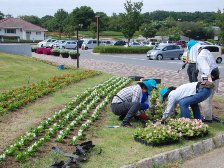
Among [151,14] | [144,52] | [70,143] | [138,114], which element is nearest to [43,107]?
→ [138,114]

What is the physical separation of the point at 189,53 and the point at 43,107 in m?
4.06

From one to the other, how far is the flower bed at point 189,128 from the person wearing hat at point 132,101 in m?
0.83

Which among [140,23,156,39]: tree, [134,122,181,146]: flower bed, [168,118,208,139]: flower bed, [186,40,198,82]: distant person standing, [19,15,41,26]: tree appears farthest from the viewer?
[19,15,41,26]: tree

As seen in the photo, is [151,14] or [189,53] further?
[151,14]

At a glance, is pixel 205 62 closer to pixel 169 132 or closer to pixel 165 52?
pixel 169 132

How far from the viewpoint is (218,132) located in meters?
7.50

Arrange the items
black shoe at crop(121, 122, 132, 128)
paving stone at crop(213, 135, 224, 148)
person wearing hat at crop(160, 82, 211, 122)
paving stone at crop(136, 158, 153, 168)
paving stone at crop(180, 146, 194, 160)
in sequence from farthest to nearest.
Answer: black shoe at crop(121, 122, 132, 128), person wearing hat at crop(160, 82, 211, 122), paving stone at crop(213, 135, 224, 148), paving stone at crop(180, 146, 194, 160), paving stone at crop(136, 158, 153, 168)

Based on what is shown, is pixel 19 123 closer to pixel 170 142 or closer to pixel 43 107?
pixel 43 107

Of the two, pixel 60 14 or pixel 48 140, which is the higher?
pixel 60 14

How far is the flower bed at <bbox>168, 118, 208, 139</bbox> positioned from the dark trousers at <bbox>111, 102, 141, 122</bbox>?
779mm

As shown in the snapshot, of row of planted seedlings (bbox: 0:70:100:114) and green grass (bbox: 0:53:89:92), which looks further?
green grass (bbox: 0:53:89:92)

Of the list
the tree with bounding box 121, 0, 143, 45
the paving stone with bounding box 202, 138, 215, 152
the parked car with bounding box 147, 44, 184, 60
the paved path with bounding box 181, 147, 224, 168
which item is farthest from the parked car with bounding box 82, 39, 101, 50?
the paved path with bounding box 181, 147, 224, 168

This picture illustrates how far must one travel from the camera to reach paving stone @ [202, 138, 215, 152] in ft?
22.3

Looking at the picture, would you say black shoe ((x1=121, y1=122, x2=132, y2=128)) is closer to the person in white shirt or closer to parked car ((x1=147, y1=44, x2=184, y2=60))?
the person in white shirt
